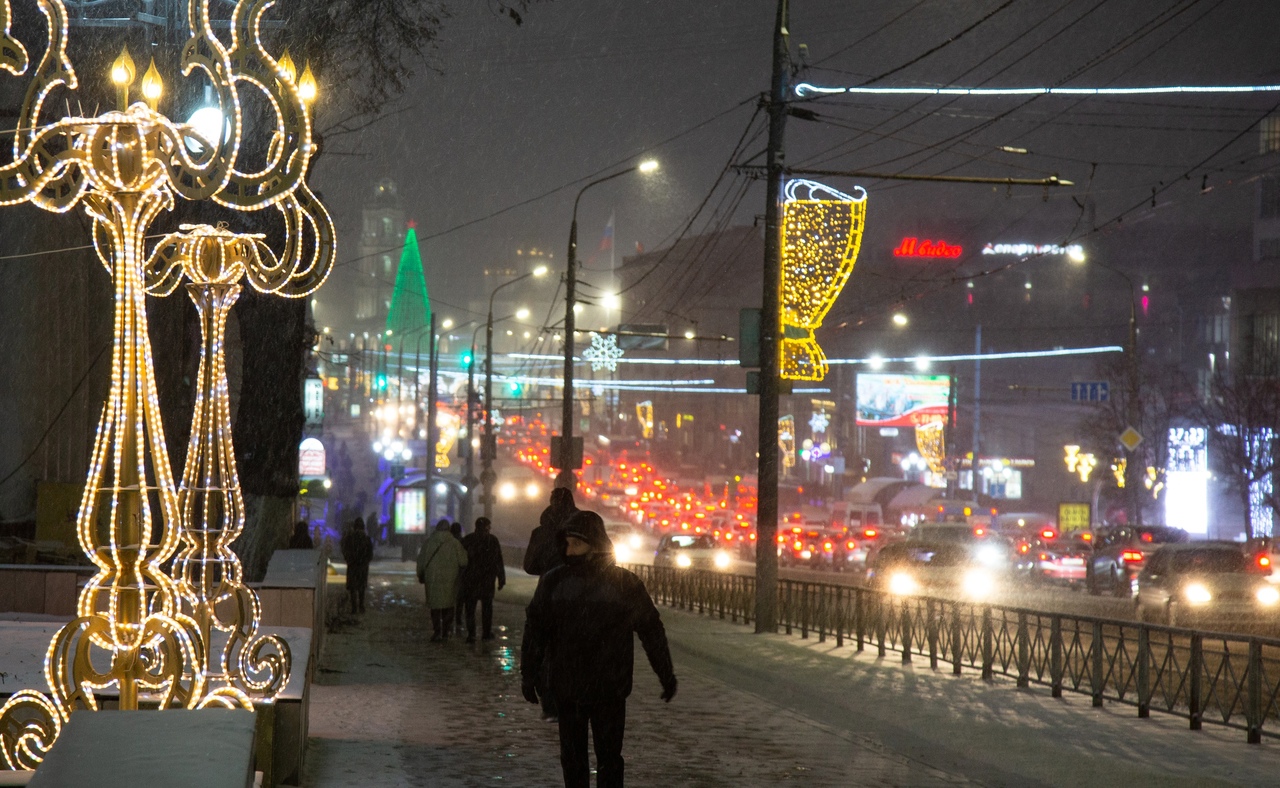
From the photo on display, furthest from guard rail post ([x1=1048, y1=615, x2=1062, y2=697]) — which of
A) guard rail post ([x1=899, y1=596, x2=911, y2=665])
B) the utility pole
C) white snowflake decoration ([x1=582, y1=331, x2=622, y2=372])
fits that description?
white snowflake decoration ([x1=582, y1=331, x2=622, y2=372])

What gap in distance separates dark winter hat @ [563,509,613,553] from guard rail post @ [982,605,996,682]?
32.0 ft

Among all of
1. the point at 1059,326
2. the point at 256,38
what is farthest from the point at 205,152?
the point at 1059,326

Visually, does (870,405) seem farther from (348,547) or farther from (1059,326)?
(348,547)

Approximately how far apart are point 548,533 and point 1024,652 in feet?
18.5

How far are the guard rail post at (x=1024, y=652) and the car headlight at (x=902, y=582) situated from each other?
12935 millimetres

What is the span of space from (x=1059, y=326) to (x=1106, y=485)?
2768 cm

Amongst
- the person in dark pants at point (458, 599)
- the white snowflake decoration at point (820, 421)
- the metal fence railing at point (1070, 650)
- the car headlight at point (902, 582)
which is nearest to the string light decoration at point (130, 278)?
the metal fence railing at point (1070, 650)

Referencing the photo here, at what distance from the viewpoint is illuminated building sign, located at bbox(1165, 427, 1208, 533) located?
55.3 m

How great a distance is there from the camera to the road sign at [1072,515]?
193ft

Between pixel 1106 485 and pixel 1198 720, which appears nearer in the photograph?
pixel 1198 720

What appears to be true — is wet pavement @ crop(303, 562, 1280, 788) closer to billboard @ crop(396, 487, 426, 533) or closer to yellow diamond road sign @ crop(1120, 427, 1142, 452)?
yellow diamond road sign @ crop(1120, 427, 1142, 452)

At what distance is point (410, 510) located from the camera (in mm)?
54000

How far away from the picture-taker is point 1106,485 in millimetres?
65188

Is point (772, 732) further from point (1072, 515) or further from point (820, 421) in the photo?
A: point (820, 421)
